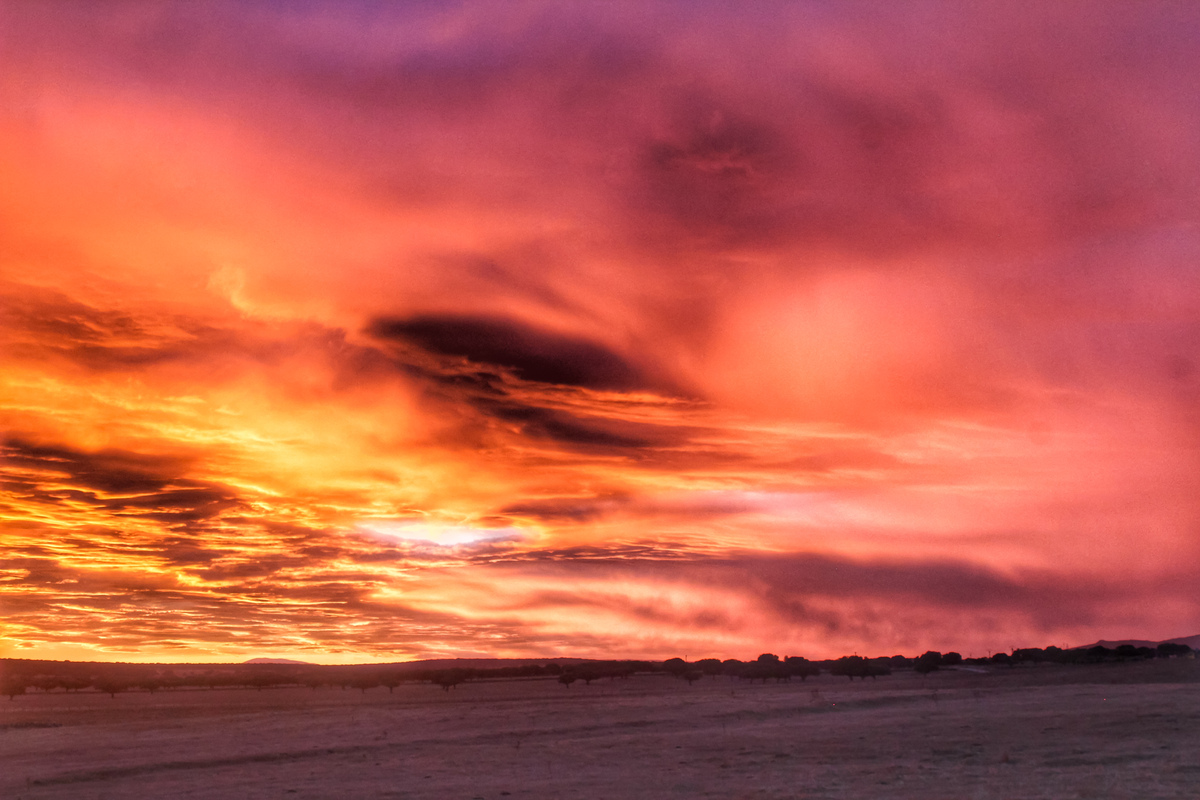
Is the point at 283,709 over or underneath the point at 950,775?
underneath

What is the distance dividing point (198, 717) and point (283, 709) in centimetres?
1098

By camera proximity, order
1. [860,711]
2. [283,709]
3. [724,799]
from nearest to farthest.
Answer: [724,799]
[860,711]
[283,709]

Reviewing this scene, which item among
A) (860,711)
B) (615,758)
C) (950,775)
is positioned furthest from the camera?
(860,711)

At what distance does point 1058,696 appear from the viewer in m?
61.2

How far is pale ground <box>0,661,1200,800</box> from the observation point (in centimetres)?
3069

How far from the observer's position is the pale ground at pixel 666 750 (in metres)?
30.7

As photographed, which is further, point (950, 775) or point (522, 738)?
point (522, 738)

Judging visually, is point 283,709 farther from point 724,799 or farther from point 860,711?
point 724,799

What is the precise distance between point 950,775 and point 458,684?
406 ft

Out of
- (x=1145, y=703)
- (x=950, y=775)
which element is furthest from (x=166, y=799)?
(x=1145, y=703)

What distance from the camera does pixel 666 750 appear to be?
43.8m

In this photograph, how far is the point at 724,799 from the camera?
1114 inches

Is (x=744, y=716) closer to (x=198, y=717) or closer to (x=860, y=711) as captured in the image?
(x=860, y=711)

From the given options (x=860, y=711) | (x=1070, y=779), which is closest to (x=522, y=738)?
(x=860, y=711)
